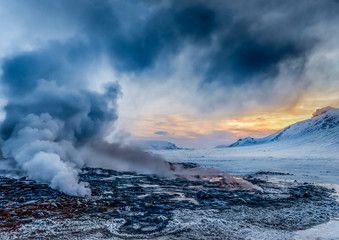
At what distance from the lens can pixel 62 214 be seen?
1122 cm

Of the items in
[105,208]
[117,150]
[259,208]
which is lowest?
[259,208]

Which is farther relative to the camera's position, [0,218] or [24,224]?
[0,218]

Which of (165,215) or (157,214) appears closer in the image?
(165,215)

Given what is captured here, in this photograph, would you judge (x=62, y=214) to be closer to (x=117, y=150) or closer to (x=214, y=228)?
(x=214, y=228)

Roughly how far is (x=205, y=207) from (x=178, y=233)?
4.72m

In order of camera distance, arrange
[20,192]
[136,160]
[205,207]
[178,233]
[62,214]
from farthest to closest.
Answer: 1. [136,160]
2. [20,192]
3. [205,207]
4. [62,214]
5. [178,233]

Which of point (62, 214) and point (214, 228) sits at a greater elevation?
point (62, 214)

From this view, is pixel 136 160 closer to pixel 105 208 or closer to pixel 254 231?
pixel 105 208

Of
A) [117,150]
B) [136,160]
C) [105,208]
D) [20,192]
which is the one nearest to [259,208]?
[105,208]

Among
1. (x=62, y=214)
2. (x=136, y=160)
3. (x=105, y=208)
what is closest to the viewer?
(x=62, y=214)

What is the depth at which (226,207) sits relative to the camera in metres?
13.6

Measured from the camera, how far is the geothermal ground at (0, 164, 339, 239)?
30.1 ft

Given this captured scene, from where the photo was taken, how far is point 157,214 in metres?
11.7

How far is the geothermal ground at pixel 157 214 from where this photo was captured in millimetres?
9172
